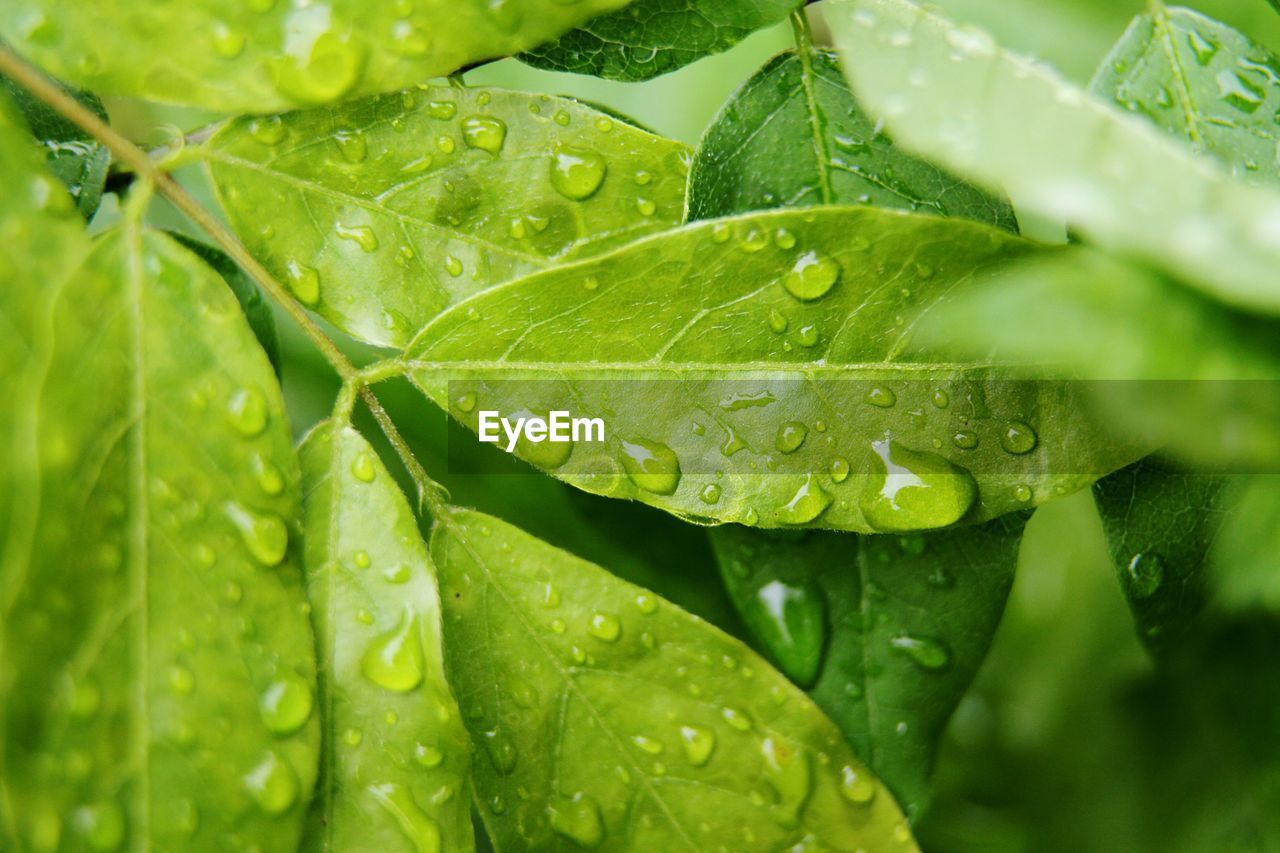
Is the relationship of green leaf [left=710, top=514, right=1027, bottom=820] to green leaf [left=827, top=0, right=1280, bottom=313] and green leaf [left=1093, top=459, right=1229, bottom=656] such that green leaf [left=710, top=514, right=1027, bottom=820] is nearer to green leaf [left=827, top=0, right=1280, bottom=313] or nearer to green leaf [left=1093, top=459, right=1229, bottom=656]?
green leaf [left=1093, top=459, right=1229, bottom=656]

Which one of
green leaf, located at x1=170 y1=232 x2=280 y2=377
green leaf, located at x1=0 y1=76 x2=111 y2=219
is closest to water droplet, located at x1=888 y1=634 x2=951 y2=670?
green leaf, located at x1=170 y1=232 x2=280 y2=377

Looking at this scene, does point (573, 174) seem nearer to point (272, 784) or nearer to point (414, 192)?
point (414, 192)

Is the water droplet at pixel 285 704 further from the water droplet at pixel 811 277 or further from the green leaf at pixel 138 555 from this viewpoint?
the water droplet at pixel 811 277

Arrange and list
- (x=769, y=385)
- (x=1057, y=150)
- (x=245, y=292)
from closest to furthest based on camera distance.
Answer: (x=1057, y=150), (x=769, y=385), (x=245, y=292)

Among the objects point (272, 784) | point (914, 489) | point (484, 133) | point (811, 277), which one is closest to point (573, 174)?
point (484, 133)

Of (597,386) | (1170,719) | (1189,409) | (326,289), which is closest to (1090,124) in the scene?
(1189,409)

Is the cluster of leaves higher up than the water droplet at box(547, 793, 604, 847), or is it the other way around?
the cluster of leaves

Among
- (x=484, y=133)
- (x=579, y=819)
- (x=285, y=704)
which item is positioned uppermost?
(x=484, y=133)
